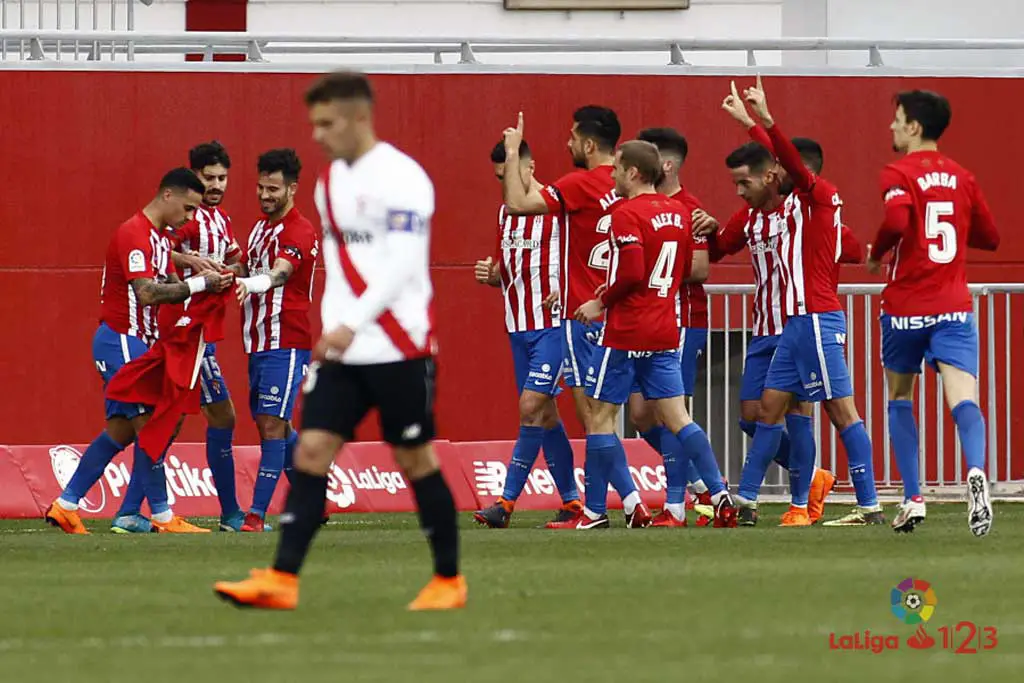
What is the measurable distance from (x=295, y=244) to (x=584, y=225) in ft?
5.95

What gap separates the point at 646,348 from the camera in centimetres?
1185

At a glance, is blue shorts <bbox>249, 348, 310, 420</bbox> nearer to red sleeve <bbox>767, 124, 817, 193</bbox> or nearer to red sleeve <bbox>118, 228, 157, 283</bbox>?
red sleeve <bbox>118, 228, 157, 283</bbox>

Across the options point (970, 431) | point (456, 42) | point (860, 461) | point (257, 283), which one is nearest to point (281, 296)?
point (257, 283)

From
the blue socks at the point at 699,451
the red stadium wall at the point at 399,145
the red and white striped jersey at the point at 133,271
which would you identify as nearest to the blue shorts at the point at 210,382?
the red and white striped jersey at the point at 133,271

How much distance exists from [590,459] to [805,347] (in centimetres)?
143

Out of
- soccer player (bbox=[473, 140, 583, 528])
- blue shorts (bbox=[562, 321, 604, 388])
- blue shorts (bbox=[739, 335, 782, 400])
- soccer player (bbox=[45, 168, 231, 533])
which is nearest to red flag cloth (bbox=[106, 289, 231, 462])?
soccer player (bbox=[45, 168, 231, 533])

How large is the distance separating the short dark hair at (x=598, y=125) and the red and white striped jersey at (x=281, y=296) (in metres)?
1.88

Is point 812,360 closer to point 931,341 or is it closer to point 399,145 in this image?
point 931,341

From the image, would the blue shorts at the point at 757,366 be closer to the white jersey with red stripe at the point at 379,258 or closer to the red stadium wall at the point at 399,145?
the red stadium wall at the point at 399,145

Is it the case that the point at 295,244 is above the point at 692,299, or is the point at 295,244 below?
above

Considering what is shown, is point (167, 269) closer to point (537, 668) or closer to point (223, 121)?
point (223, 121)

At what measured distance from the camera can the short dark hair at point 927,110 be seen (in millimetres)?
10773

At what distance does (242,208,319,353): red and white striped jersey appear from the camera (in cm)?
1298

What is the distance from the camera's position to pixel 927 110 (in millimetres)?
10789
